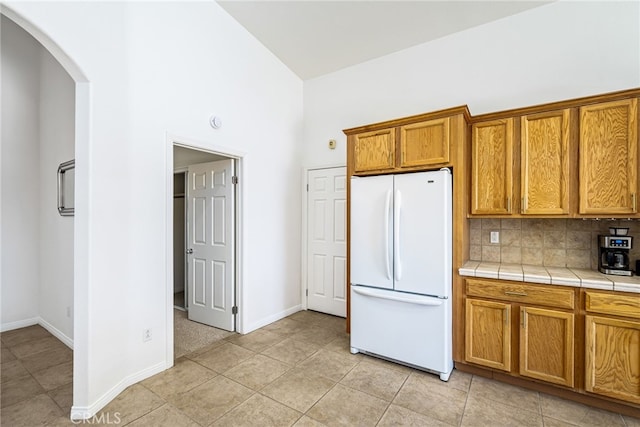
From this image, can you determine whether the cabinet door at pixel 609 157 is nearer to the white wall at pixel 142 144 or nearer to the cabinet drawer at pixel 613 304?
the cabinet drawer at pixel 613 304

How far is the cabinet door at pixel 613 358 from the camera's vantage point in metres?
1.91

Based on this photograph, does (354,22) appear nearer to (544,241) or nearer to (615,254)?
(544,241)

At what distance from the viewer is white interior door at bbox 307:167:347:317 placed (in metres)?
3.85

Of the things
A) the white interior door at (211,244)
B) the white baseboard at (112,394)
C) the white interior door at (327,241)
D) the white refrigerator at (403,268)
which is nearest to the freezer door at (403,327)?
the white refrigerator at (403,268)

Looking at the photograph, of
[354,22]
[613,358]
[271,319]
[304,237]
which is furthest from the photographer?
[304,237]

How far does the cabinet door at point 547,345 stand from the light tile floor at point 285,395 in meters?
0.19

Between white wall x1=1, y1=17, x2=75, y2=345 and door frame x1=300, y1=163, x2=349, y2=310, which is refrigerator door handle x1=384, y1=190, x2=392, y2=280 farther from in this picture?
white wall x1=1, y1=17, x2=75, y2=345

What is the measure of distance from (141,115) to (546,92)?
362cm

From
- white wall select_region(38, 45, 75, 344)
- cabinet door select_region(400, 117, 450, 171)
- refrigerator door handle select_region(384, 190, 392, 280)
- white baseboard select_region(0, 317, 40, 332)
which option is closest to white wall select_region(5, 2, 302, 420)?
white wall select_region(38, 45, 75, 344)

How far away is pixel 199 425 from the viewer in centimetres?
185

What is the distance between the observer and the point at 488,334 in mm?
2383

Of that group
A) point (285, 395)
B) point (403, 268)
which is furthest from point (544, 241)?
point (285, 395)

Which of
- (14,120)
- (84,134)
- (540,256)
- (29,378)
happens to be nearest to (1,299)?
(29,378)

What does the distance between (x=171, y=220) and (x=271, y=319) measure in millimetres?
1842
